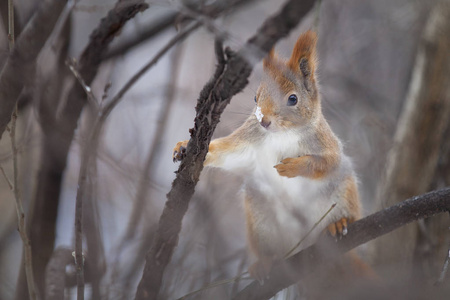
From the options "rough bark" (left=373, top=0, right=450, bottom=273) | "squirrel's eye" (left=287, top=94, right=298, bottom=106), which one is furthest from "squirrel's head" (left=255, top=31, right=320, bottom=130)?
"rough bark" (left=373, top=0, right=450, bottom=273)

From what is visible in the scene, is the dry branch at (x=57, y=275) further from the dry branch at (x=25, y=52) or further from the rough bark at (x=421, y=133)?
the rough bark at (x=421, y=133)

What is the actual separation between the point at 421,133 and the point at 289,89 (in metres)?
1.24

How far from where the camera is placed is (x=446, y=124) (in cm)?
270

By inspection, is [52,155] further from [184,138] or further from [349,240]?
[349,240]

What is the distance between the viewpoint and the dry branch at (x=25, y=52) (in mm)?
1438

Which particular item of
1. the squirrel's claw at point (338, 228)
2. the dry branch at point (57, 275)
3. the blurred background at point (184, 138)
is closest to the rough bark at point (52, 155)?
the blurred background at point (184, 138)

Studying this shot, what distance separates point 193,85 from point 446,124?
1337 mm

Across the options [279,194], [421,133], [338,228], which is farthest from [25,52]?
[421,133]

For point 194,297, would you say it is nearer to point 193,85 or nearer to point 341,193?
point 341,193

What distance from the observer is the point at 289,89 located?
70.0 inches

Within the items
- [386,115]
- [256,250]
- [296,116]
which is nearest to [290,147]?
[296,116]

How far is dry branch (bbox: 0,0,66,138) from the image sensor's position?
56.6 inches

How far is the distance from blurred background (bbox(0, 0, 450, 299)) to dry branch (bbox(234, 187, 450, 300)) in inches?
8.5

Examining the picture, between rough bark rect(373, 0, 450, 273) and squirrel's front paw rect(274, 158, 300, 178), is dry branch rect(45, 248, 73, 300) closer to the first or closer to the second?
squirrel's front paw rect(274, 158, 300, 178)
